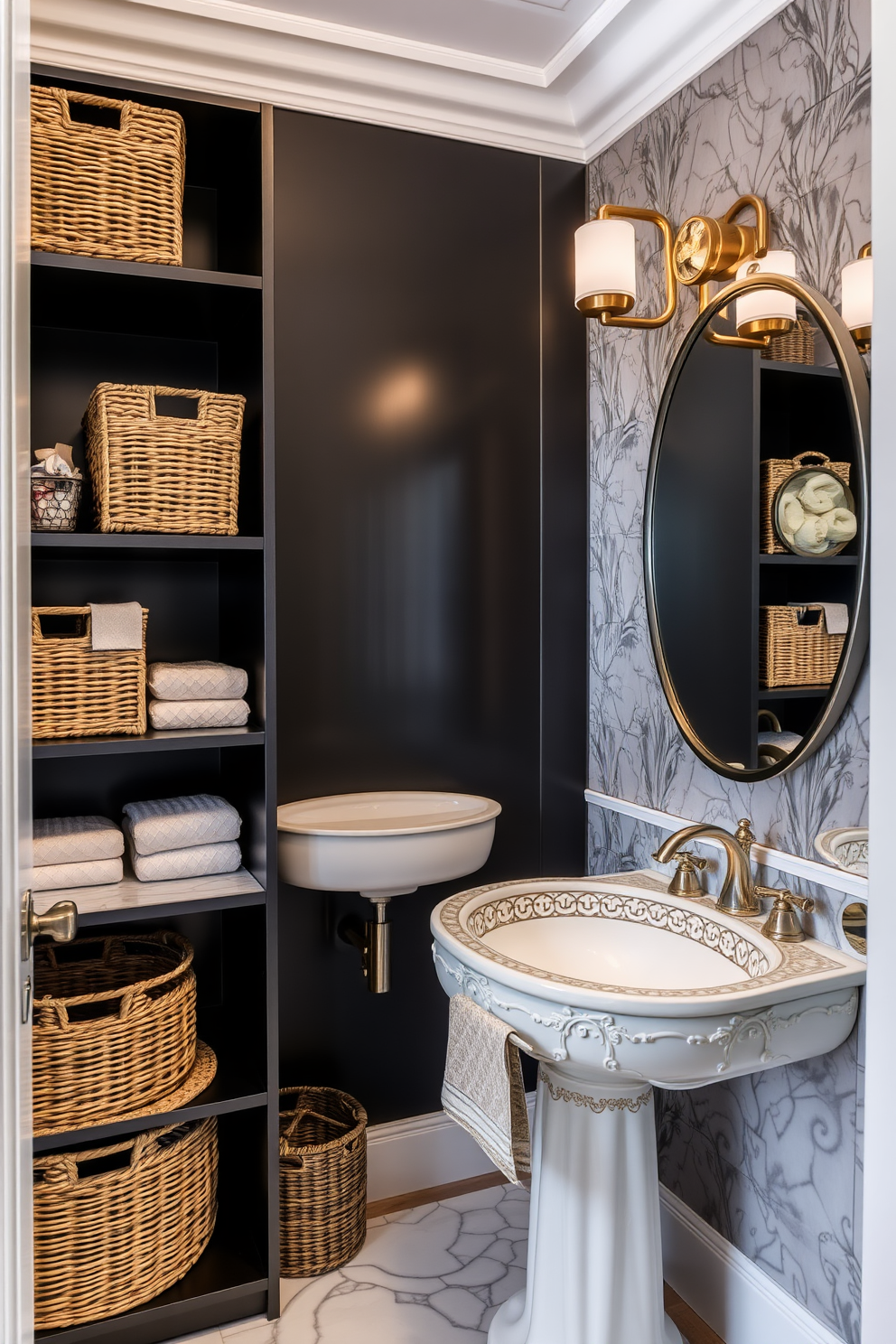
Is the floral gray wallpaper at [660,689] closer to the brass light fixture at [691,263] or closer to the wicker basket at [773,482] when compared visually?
the brass light fixture at [691,263]

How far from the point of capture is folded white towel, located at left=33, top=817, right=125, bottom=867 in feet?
5.68

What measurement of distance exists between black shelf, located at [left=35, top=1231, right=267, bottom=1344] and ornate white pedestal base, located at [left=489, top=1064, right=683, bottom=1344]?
56cm

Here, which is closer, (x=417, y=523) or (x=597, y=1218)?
(x=597, y=1218)

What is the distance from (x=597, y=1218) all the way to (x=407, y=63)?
2286 mm

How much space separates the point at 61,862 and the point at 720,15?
1982mm

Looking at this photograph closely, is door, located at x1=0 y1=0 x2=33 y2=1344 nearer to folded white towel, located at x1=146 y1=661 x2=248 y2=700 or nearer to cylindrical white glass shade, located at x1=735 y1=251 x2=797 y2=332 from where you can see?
folded white towel, located at x1=146 y1=661 x2=248 y2=700

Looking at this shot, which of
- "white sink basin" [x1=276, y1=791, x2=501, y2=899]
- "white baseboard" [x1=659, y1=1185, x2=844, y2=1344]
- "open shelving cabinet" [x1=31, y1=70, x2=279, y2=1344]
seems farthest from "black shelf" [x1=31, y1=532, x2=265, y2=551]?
"white baseboard" [x1=659, y1=1185, x2=844, y2=1344]

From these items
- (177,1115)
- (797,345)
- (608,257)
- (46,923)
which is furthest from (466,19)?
(177,1115)

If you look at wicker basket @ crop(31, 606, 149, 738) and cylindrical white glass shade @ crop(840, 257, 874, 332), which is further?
wicker basket @ crop(31, 606, 149, 738)

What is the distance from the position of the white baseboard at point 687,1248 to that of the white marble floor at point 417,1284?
0.08 meters

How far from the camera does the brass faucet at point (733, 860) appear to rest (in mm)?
1754

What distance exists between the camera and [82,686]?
172 cm

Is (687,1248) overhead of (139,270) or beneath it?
beneath

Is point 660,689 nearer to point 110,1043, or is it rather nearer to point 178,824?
point 178,824
